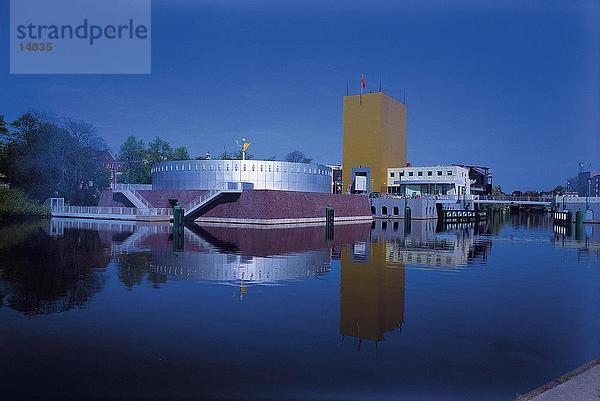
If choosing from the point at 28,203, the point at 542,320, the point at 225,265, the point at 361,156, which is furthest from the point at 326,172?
the point at 542,320

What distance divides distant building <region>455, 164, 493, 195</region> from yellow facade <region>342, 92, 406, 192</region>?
38.1 m

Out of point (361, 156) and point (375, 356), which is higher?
point (361, 156)

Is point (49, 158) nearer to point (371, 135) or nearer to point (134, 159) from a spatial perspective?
point (134, 159)

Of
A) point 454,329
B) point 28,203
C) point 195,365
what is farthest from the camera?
point 28,203

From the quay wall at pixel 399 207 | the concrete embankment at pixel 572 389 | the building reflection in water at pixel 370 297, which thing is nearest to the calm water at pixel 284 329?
the building reflection in water at pixel 370 297

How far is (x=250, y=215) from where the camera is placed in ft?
162

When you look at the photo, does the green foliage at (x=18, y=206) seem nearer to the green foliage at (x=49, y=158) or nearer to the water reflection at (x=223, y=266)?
the green foliage at (x=49, y=158)

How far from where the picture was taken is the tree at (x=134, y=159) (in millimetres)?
105000

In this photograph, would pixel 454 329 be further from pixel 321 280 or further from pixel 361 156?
pixel 361 156

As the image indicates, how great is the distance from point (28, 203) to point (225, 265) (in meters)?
54.1

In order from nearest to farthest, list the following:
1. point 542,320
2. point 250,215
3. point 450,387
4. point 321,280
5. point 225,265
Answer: point 450,387, point 542,320, point 321,280, point 225,265, point 250,215

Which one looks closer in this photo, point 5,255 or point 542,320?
point 542,320

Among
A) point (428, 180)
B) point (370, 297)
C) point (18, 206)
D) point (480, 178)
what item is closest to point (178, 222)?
point (370, 297)

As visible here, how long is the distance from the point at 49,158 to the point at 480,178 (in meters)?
103
